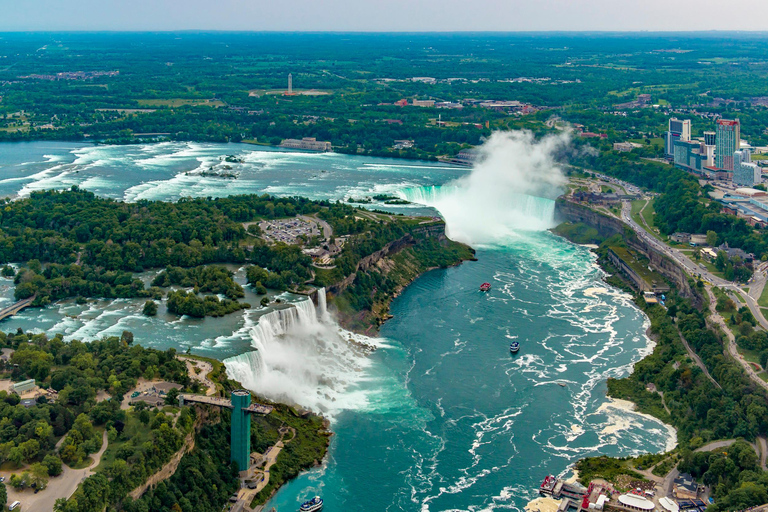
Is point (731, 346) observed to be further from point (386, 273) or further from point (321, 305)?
point (386, 273)

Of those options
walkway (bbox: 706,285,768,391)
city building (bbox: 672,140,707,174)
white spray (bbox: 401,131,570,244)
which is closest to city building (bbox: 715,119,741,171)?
city building (bbox: 672,140,707,174)

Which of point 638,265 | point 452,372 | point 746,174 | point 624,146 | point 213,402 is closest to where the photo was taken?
point 213,402

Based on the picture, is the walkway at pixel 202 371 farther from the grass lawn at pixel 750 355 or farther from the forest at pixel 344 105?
the forest at pixel 344 105

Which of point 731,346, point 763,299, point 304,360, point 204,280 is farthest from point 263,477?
point 763,299

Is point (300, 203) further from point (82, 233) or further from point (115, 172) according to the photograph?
point (115, 172)

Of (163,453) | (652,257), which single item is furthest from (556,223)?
(163,453)

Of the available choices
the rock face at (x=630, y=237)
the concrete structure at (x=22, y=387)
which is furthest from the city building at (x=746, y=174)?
the concrete structure at (x=22, y=387)
